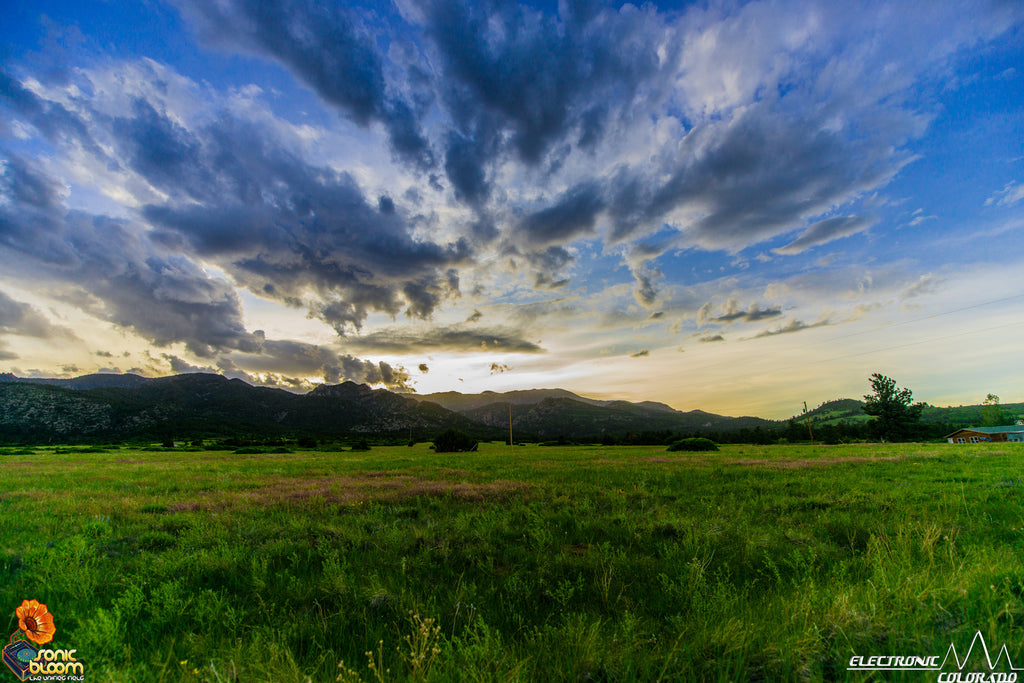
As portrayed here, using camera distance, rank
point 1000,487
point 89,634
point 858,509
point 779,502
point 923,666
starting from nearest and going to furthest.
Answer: point 923,666 < point 89,634 < point 858,509 < point 779,502 < point 1000,487

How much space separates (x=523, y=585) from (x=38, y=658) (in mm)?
4621

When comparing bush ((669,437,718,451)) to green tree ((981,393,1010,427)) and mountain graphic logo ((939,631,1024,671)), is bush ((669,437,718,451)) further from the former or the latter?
green tree ((981,393,1010,427))

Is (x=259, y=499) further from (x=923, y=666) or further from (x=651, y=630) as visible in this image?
(x=923, y=666)

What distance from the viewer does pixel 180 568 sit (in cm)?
552

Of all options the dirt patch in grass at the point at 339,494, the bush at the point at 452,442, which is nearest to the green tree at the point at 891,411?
the bush at the point at 452,442

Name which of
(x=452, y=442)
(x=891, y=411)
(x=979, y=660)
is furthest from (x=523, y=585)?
(x=891, y=411)

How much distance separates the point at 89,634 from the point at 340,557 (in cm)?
293

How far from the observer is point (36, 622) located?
12.5 ft

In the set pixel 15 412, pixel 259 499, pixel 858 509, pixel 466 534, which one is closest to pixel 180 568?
pixel 466 534

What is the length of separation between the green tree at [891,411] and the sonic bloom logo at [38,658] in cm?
12704

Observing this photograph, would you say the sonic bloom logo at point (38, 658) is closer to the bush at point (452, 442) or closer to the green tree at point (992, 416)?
the bush at point (452, 442)

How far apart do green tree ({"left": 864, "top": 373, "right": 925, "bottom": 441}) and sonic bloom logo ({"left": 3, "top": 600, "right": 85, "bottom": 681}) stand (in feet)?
417

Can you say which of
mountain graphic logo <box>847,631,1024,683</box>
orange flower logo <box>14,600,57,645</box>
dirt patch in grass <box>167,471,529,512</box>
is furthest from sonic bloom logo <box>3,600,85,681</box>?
dirt patch in grass <box>167,471,529,512</box>

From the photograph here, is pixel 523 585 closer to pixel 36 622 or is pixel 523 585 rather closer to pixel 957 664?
pixel 957 664
